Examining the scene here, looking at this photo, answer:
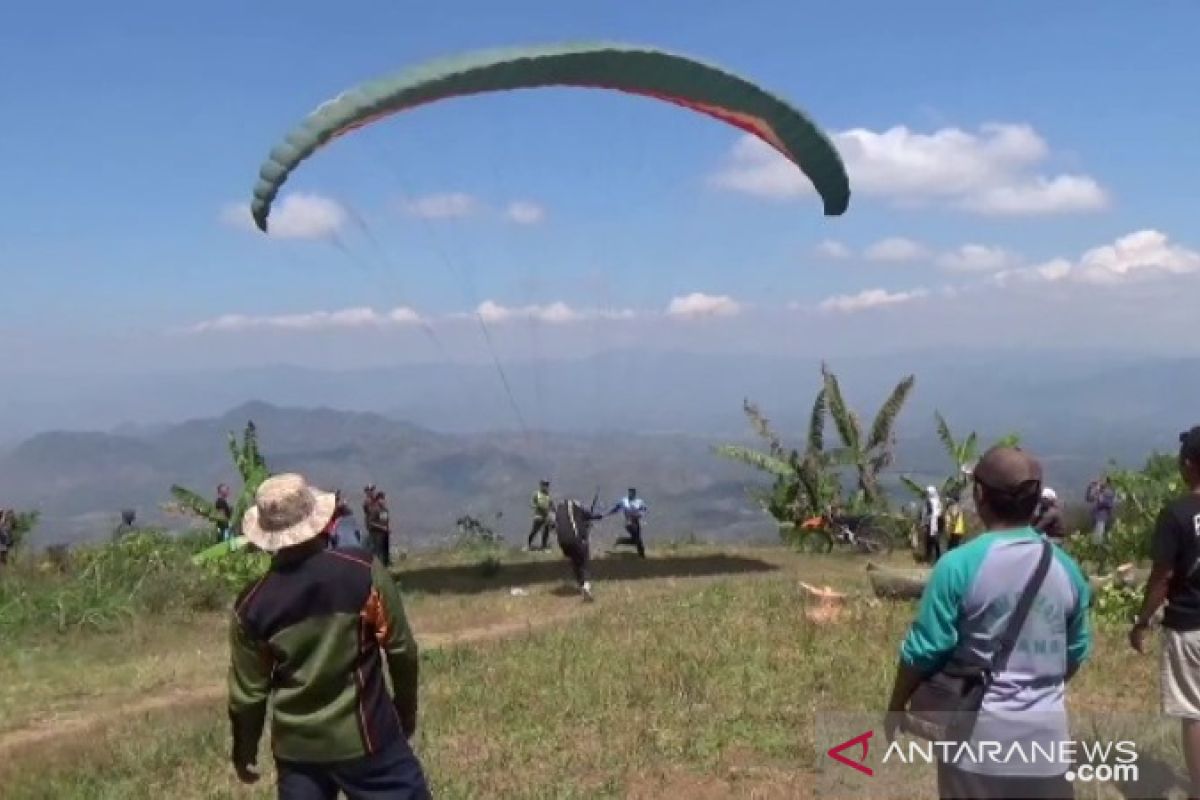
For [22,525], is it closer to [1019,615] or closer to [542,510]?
[542,510]

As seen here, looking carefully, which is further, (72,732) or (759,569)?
(759,569)

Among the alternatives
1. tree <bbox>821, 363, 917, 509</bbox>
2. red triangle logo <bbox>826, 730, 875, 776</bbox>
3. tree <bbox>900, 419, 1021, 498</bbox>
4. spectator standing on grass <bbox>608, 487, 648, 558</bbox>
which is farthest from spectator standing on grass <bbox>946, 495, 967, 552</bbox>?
red triangle logo <bbox>826, 730, 875, 776</bbox>

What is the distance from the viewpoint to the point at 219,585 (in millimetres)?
17125

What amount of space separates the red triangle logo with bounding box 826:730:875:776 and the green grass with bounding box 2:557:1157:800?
152 mm

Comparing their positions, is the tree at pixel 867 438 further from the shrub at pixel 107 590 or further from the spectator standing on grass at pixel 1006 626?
the spectator standing on grass at pixel 1006 626

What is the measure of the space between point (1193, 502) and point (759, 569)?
1417 cm

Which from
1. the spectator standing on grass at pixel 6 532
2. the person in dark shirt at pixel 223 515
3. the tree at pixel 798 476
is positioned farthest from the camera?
the tree at pixel 798 476

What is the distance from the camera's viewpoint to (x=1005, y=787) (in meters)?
3.45

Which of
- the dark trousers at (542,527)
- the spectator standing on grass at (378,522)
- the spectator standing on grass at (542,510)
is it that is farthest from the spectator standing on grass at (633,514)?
the spectator standing on grass at (378,522)

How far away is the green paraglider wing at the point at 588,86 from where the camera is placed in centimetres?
1208

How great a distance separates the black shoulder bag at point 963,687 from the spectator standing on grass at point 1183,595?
2016mm

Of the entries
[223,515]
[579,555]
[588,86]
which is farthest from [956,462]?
[223,515]

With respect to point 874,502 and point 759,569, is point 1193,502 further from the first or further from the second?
point 874,502

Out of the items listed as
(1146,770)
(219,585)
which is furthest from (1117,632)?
(219,585)
